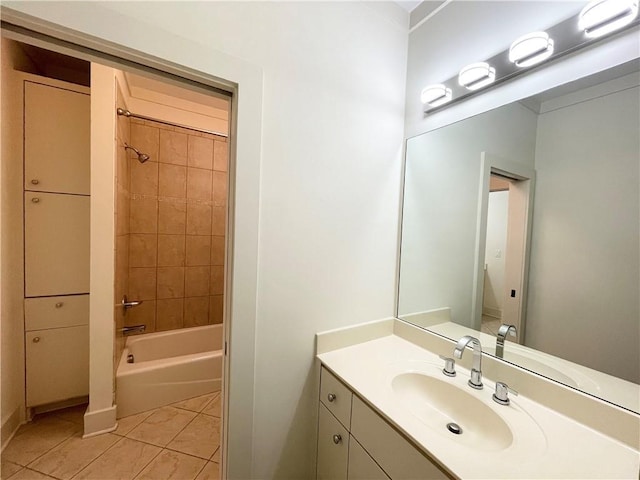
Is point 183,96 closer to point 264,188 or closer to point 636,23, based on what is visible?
point 264,188

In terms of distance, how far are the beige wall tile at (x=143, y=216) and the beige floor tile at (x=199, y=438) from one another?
1.74 meters

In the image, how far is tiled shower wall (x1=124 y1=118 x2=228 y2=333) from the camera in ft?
7.86

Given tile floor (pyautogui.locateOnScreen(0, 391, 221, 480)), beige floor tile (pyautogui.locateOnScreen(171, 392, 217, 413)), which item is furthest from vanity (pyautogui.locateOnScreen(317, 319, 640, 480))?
beige floor tile (pyautogui.locateOnScreen(171, 392, 217, 413))

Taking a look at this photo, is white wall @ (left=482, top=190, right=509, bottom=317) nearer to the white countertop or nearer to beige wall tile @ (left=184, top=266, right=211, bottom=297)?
the white countertop

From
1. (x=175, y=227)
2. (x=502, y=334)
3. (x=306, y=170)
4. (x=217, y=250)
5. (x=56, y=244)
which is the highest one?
(x=306, y=170)

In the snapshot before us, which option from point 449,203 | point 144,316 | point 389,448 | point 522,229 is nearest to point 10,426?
point 144,316

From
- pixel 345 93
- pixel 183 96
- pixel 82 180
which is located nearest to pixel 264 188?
pixel 345 93

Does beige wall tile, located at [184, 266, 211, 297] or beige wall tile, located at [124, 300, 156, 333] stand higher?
beige wall tile, located at [184, 266, 211, 297]

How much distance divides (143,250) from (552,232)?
3001 mm

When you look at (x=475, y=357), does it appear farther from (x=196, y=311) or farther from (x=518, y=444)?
(x=196, y=311)

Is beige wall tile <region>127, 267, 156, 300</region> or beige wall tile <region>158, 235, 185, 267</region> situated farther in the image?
beige wall tile <region>158, 235, 185, 267</region>

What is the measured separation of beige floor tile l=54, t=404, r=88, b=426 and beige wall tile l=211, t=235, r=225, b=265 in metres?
1.50

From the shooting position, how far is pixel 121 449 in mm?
1563

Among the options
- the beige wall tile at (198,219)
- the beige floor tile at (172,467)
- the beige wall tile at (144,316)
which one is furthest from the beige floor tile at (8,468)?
the beige wall tile at (198,219)
